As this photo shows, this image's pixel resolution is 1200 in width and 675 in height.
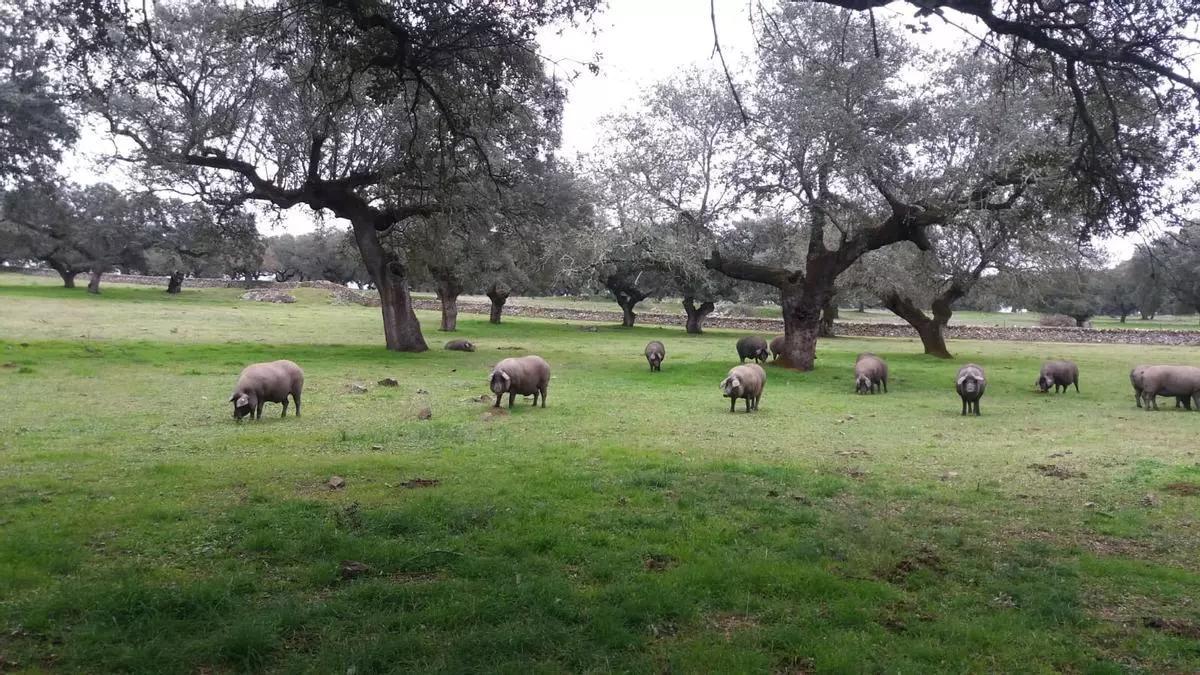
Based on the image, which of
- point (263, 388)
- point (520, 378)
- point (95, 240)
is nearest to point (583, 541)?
point (263, 388)

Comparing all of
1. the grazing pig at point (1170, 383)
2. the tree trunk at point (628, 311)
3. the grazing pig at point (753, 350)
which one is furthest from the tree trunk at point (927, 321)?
the tree trunk at point (628, 311)

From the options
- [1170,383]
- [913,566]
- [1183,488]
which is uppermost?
[1170,383]

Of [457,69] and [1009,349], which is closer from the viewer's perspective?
[457,69]

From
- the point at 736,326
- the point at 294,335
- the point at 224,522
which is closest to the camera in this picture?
the point at 224,522

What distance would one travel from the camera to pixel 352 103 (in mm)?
10570

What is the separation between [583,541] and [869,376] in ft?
54.9

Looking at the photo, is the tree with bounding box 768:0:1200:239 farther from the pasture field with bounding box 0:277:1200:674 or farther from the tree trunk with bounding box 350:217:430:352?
the tree trunk with bounding box 350:217:430:352

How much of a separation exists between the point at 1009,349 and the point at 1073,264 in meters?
13.4

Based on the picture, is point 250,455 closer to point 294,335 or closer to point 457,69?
point 457,69

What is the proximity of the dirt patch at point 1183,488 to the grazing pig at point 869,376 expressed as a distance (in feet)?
38.6

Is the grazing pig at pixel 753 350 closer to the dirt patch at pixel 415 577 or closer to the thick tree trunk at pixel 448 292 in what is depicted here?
the thick tree trunk at pixel 448 292

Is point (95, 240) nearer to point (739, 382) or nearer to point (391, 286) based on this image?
point (391, 286)

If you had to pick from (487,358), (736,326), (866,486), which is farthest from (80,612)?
(736,326)

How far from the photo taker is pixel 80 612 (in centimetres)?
502
